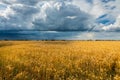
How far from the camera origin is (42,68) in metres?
11.2

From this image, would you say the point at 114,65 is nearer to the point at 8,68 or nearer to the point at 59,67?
the point at 59,67

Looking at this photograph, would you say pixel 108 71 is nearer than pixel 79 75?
No

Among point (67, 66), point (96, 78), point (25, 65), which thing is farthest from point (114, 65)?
point (25, 65)

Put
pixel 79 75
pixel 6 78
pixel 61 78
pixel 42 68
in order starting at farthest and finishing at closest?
pixel 42 68 < pixel 79 75 < pixel 61 78 < pixel 6 78

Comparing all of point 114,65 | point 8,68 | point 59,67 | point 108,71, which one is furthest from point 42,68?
point 114,65

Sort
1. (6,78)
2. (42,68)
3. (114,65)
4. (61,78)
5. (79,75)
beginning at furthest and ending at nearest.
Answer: (114,65)
(42,68)
(79,75)
(61,78)
(6,78)

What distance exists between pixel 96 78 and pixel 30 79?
260 centimetres

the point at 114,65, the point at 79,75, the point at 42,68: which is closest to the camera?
the point at 79,75

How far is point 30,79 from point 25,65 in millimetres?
2622

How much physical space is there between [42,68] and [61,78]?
1.63 metres

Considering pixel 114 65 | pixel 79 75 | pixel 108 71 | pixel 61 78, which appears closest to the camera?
pixel 61 78

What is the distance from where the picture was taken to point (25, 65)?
1199 cm

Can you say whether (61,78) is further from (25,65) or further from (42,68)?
(25,65)

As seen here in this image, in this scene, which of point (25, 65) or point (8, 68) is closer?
point (8, 68)
